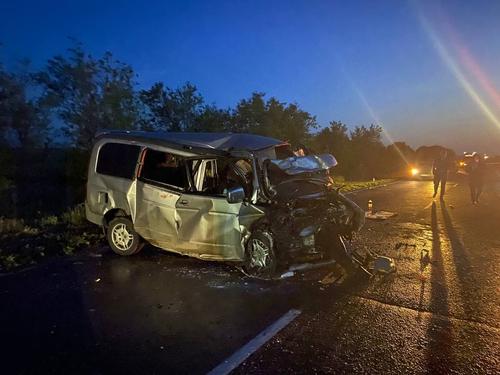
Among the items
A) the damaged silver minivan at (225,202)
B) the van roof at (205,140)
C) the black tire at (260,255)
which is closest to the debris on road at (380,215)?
the damaged silver minivan at (225,202)

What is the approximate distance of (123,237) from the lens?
21.7 feet

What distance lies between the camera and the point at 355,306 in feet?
14.5

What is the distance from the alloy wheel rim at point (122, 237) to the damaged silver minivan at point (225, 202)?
2 cm

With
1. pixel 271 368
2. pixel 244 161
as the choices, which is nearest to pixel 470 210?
pixel 244 161

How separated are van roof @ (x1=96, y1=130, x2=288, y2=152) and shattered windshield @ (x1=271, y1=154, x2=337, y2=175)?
493mm

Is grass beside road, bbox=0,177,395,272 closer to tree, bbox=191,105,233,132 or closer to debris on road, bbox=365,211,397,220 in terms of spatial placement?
debris on road, bbox=365,211,397,220

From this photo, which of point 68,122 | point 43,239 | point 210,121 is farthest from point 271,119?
point 43,239

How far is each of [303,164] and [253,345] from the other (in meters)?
3.20

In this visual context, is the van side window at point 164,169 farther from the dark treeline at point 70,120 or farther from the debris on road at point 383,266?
the dark treeline at point 70,120

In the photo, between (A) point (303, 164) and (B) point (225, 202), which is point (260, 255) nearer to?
(B) point (225, 202)

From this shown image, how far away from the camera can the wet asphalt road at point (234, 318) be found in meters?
3.26

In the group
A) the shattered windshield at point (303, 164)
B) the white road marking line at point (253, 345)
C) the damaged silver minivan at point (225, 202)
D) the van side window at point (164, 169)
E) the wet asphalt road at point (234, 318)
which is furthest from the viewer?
the van side window at point (164, 169)

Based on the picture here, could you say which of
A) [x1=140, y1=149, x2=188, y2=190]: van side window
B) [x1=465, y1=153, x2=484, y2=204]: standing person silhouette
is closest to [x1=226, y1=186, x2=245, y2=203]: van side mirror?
[x1=140, y1=149, x2=188, y2=190]: van side window

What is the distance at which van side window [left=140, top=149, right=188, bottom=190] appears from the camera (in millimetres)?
5988
